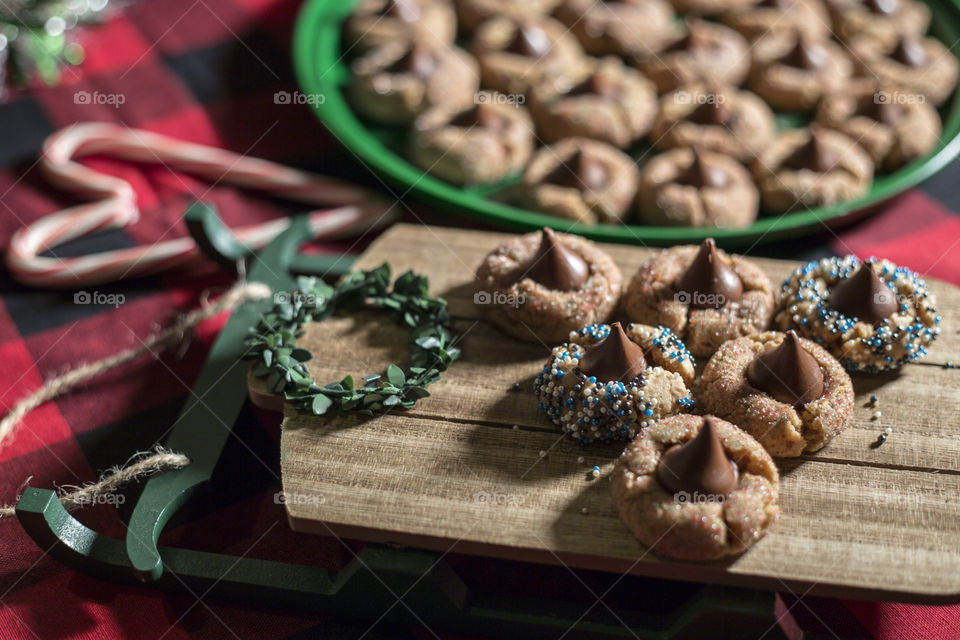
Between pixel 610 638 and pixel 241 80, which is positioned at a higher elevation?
pixel 241 80

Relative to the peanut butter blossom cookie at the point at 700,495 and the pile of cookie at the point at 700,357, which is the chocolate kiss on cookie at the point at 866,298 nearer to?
the pile of cookie at the point at 700,357

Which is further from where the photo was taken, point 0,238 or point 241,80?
point 241,80

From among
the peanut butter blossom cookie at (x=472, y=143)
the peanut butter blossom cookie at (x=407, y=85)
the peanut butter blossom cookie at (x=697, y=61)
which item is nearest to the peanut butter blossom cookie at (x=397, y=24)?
the peanut butter blossom cookie at (x=407, y=85)

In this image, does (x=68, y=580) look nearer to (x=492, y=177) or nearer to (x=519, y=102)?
(x=492, y=177)

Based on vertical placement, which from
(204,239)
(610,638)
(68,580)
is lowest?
(610,638)

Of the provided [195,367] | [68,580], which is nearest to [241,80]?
[195,367]

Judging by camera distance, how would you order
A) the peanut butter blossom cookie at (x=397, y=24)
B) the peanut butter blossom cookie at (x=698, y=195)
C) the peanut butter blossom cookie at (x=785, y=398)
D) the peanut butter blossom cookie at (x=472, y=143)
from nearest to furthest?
the peanut butter blossom cookie at (x=785, y=398) < the peanut butter blossom cookie at (x=698, y=195) < the peanut butter blossom cookie at (x=472, y=143) < the peanut butter blossom cookie at (x=397, y=24)

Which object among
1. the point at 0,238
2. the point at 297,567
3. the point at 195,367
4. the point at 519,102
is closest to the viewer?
the point at 297,567

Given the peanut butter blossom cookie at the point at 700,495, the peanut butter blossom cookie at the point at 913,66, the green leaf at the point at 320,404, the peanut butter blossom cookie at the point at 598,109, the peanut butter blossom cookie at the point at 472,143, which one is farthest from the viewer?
the peanut butter blossom cookie at the point at 913,66

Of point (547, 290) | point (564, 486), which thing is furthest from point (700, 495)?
point (547, 290)
